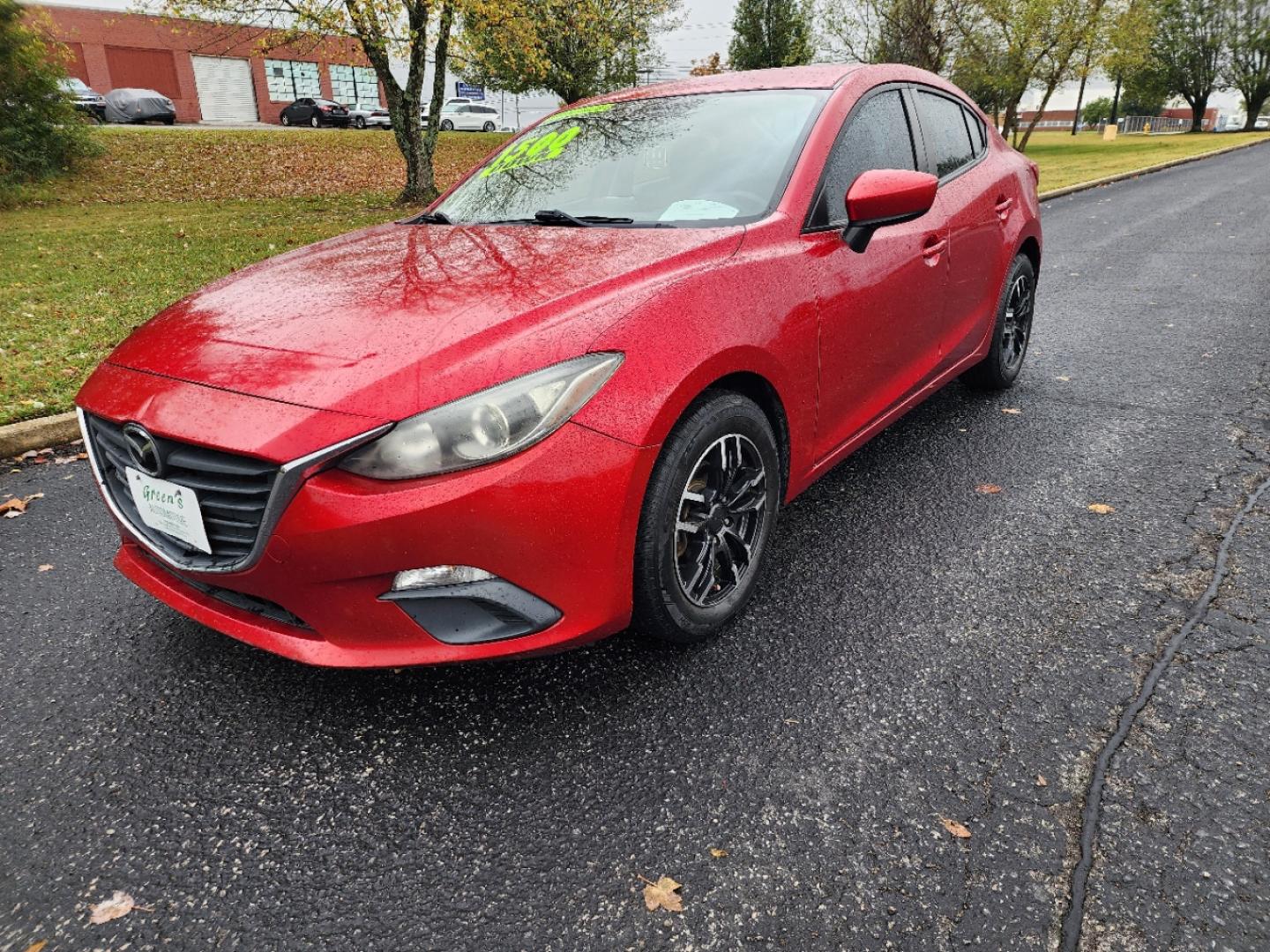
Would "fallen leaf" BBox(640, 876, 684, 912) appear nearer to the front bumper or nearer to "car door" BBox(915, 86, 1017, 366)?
the front bumper

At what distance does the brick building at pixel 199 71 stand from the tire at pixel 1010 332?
129 ft

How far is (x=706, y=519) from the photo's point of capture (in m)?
2.31

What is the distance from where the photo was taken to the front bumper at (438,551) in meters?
1.78

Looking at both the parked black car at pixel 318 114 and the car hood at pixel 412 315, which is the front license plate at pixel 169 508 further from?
the parked black car at pixel 318 114

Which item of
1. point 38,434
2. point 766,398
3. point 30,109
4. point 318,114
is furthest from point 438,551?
point 318,114

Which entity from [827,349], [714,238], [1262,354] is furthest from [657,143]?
[1262,354]

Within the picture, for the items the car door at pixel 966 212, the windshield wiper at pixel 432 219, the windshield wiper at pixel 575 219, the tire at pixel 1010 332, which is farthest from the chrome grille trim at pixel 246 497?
the tire at pixel 1010 332

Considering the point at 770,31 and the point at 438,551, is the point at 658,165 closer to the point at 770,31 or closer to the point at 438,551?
the point at 438,551

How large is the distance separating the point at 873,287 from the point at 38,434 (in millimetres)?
4092

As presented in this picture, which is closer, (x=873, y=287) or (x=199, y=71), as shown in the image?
(x=873, y=287)

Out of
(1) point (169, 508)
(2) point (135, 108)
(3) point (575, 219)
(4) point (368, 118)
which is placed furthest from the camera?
(4) point (368, 118)

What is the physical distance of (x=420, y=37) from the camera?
1219 centimetres

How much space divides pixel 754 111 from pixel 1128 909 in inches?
102

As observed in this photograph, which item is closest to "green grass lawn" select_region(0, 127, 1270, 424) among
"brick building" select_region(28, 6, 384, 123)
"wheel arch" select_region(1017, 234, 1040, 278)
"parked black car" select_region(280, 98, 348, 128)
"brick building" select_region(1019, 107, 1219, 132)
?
"wheel arch" select_region(1017, 234, 1040, 278)
